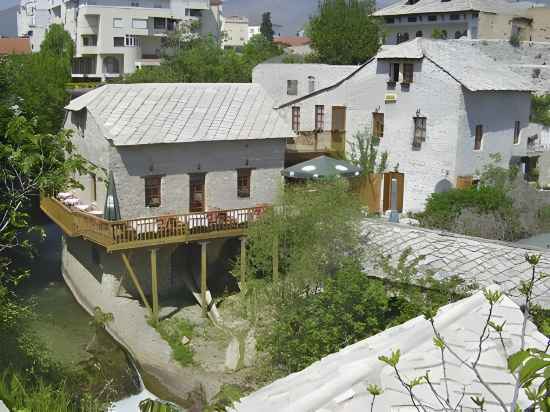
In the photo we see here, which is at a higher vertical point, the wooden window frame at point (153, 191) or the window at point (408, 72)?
the window at point (408, 72)

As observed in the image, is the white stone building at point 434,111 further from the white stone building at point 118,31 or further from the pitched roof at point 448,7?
the white stone building at point 118,31

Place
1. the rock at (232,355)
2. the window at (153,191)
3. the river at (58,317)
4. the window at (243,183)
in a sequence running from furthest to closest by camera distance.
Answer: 1. the window at (243,183)
2. the window at (153,191)
3. the rock at (232,355)
4. the river at (58,317)

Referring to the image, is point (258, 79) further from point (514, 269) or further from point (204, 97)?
point (514, 269)

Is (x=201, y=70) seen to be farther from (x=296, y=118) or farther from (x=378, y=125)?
(x=378, y=125)

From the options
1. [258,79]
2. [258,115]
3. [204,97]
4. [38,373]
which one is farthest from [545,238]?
[258,79]

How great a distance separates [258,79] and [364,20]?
A: 15708 mm

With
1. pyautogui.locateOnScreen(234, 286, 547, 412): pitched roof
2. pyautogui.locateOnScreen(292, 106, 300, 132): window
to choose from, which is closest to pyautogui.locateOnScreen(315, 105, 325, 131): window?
pyautogui.locateOnScreen(292, 106, 300, 132): window

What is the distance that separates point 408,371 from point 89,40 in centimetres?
7364

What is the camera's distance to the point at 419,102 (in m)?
29.9

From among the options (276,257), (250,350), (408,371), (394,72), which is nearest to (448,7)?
(394,72)

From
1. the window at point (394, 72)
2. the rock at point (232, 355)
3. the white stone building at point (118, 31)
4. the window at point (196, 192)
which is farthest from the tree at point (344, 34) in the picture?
the rock at point (232, 355)

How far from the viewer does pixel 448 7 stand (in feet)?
183

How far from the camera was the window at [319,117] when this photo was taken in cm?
3503

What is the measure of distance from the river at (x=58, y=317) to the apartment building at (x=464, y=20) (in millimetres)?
34848
